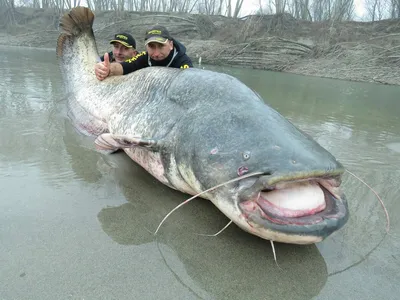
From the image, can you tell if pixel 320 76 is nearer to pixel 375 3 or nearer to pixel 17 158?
pixel 17 158

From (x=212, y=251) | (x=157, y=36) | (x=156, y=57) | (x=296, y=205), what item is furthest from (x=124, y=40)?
(x=296, y=205)

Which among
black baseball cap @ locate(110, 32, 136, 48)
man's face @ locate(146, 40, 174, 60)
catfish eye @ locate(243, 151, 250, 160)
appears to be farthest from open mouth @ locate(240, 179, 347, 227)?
black baseball cap @ locate(110, 32, 136, 48)

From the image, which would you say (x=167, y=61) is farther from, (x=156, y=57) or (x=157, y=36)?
(x=157, y=36)

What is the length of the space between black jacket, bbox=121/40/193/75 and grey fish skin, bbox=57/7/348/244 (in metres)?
0.26

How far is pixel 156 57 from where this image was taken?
313cm

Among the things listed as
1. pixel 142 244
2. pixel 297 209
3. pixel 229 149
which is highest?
pixel 229 149

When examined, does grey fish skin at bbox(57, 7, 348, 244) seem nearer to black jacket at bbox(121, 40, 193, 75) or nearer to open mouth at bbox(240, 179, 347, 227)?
open mouth at bbox(240, 179, 347, 227)

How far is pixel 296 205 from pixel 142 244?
0.77m

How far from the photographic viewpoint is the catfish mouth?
53.2 inches

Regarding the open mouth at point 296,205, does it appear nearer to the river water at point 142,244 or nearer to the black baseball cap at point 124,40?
the river water at point 142,244

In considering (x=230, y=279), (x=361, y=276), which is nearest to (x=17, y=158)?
(x=230, y=279)

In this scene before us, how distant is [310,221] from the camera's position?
53.9 inches

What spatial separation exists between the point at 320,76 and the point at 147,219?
13149mm

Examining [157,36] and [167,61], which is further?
[167,61]
